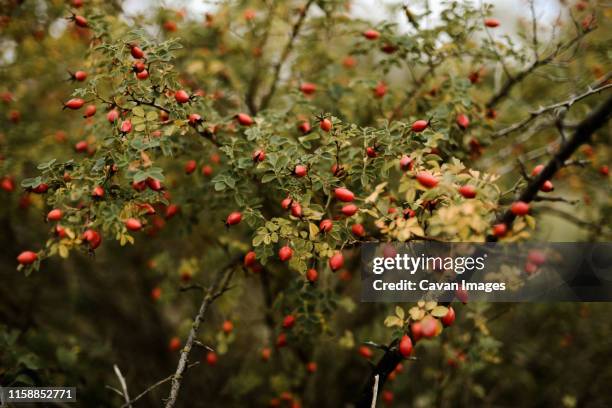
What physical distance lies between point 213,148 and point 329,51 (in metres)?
1.42

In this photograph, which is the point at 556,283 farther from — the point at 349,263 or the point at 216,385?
the point at 216,385

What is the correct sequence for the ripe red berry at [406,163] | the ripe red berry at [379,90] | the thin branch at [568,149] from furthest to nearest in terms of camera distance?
the ripe red berry at [379,90]
the ripe red berry at [406,163]
the thin branch at [568,149]

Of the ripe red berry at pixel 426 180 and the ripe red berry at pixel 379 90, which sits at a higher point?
the ripe red berry at pixel 379 90

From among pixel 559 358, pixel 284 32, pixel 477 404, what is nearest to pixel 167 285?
pixel 284 32

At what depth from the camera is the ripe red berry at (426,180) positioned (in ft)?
5.28

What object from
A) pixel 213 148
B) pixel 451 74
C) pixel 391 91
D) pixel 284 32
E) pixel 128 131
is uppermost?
pixel 284 32

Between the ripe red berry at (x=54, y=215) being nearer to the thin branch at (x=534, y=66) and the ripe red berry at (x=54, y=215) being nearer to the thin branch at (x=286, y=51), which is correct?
the thin branch at (x=286, y=51)

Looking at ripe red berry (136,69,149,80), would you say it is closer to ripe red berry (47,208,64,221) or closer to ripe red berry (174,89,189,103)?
ripe red berry (174,89,189,103)

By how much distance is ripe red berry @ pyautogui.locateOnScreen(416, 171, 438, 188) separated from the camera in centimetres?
161

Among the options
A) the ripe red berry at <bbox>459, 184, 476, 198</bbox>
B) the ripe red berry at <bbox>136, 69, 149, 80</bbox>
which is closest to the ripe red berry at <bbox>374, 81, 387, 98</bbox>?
the ripe red berry at <bbox>459, 184, 476, 198</bbox>

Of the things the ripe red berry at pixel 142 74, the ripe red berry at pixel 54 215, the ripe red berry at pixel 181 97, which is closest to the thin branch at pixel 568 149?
the ripe red berry at pixel 181 97

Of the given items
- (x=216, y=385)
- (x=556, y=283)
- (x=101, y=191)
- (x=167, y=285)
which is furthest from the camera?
(x=216, y=385)

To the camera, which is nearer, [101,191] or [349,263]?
[101,191]

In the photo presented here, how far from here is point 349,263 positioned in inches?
150
